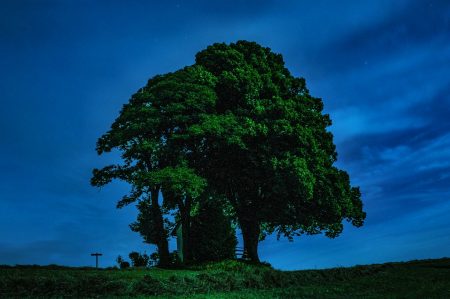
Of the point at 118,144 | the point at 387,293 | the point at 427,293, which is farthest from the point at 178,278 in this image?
the point at 118,144

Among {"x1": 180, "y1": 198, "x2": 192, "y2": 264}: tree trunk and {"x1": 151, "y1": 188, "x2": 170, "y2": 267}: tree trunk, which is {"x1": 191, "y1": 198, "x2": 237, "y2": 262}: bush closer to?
{"x1": 180, "y1": 198, "x2": 192, "y2": 264}: tree trunk

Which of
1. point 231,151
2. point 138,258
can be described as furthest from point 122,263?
point 231,151

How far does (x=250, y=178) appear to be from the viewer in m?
31.9

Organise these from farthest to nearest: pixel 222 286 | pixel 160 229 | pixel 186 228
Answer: pixel 186 228 < pixel 160 229 < pixel 222 286

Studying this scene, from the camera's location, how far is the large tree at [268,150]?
29.2 m

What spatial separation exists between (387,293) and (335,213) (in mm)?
16456

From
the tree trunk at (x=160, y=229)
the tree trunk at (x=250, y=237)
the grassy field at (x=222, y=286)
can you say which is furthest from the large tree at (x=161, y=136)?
the grassy field at (x=222, y=286)

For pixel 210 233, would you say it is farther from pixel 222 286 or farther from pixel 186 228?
pixel 222 286

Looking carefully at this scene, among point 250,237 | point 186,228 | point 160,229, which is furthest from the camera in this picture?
point 250,237

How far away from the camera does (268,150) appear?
2969cm

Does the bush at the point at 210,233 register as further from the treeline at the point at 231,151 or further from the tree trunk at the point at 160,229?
the tree trunk at the point at 160,229

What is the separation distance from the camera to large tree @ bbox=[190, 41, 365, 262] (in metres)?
29.2

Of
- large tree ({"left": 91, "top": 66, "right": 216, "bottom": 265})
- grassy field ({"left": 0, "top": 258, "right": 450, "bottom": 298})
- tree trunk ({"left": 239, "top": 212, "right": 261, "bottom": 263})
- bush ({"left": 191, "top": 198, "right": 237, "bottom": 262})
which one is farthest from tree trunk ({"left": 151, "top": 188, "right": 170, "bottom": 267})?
grassy field ({"left": 0, "top": 258, "right": 450, "bottom": 298})

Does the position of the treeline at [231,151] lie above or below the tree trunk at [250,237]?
above
